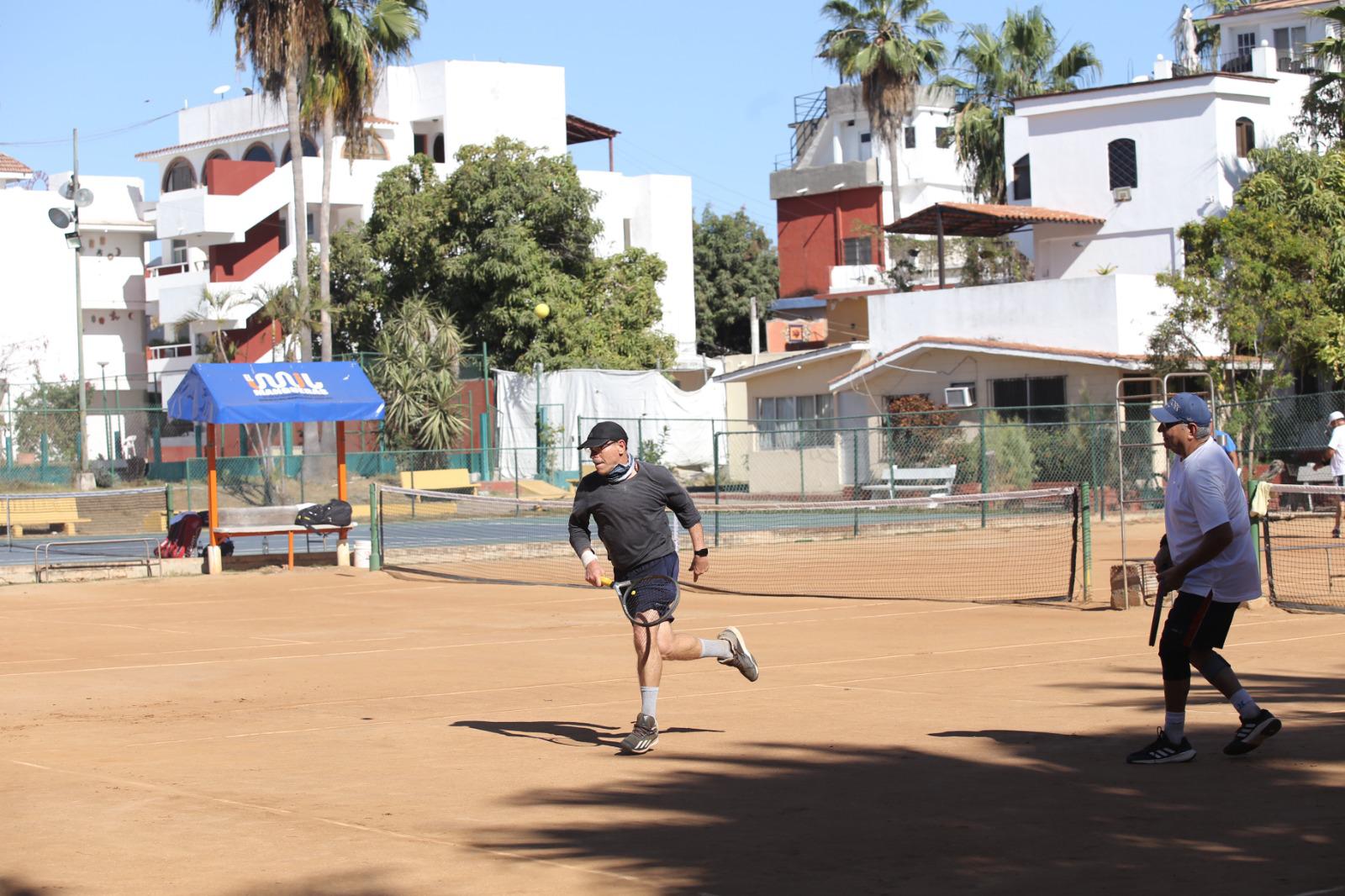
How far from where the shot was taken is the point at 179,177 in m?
64.7

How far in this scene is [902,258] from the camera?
186 ft

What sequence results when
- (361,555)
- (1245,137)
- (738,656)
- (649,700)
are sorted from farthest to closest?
(1245,137), (361,555), (738,656), (649,700)

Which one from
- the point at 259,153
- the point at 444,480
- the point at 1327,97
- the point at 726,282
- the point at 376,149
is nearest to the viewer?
the point at 444,480

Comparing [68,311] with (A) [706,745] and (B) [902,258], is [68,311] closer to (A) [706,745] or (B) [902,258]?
(B) [902,258]

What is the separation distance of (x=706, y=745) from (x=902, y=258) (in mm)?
49087

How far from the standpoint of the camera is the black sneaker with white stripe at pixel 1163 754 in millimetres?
7969

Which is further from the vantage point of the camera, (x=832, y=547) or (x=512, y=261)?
(x=512, y=261)

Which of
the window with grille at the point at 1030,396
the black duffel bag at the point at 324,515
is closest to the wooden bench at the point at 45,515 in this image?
the black duffel bag at the point at 324,515

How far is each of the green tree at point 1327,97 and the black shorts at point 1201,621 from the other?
3400 centimetres

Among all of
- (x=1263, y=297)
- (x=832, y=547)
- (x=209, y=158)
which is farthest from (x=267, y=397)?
(x=209, y=158)

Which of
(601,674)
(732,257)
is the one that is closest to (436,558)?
(601,674)

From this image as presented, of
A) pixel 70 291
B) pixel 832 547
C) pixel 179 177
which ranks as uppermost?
pixel 179 177

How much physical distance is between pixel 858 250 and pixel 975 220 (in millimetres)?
23371

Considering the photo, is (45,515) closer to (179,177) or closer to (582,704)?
(582,704)
